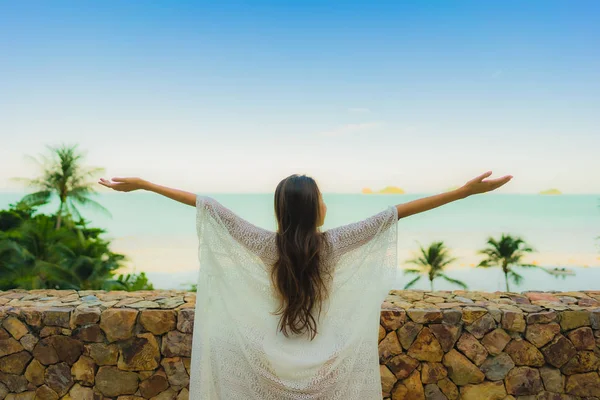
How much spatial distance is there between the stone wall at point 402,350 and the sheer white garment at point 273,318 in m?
1.38

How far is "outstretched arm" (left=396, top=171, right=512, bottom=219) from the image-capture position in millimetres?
1950

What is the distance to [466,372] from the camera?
139 inches

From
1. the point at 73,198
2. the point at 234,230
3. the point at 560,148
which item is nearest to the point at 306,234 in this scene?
the point at 234,230

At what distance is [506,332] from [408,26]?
114 ft

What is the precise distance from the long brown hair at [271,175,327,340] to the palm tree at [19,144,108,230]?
26905 mm

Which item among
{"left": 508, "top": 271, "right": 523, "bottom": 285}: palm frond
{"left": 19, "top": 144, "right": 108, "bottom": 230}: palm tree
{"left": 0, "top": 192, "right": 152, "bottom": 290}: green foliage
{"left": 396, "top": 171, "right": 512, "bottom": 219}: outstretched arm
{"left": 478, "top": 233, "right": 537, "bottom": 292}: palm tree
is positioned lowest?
{"left": 508, "top": 271, "right": 523, "bottom": 285}: palm frond

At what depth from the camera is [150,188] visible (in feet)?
6.86

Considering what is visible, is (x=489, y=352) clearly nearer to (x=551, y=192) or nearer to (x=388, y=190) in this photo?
(x=388, y=190)

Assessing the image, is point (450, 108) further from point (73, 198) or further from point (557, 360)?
point (557, 360)

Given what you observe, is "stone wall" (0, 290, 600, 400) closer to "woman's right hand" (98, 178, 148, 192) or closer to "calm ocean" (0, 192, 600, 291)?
"woman's right hand" (98, 178, 148, 192)

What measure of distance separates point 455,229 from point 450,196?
2199 inches

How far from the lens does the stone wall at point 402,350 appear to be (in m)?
3.50

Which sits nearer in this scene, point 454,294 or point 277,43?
point 454,294

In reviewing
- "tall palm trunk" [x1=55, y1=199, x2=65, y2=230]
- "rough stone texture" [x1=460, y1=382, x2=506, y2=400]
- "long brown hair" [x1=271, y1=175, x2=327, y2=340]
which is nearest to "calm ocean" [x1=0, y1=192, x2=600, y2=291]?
"tall palm trunk" [x1=55, y1=199, x2=65, y2=230]
